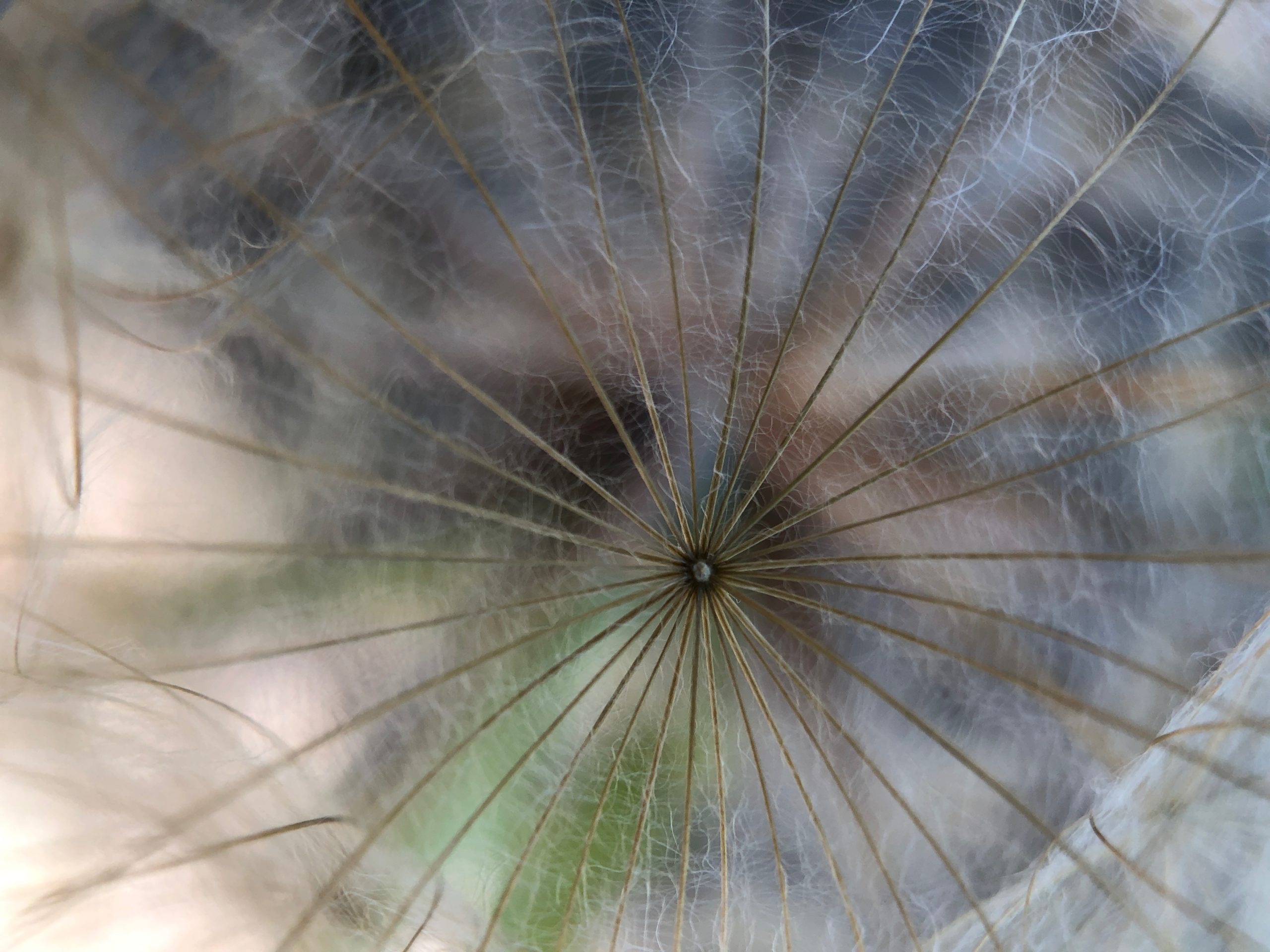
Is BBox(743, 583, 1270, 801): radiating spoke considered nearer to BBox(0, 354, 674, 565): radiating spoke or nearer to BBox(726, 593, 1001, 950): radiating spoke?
BBox(726, 593, 1001, 950): radiating spoke

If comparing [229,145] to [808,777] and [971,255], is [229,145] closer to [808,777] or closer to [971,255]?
[971,255]

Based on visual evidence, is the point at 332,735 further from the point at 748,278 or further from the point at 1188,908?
the point at 1188,908

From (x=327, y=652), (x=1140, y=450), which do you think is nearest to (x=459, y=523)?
(x=327, y=652)

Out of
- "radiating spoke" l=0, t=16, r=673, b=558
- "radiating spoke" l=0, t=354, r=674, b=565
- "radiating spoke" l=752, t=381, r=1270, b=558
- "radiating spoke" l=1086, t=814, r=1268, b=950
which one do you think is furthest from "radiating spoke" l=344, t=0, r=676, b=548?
"radiating spoke" l=1086, t=814, r=1268, b=950

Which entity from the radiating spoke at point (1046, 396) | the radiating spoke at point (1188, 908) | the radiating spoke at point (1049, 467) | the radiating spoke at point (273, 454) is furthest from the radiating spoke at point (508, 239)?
the radiating spoke at point (1188, 908)

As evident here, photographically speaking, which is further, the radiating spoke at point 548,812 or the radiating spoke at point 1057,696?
the radiating spoke at point 548,812

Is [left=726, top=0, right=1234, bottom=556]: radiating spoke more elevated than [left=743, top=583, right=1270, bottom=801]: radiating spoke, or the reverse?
[left=726, top=0, right=1234, bottom=556]: radiating spoke

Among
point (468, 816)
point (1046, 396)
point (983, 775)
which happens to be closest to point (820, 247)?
point (1046, 396)

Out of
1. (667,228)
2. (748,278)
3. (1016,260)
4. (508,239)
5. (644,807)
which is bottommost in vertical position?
(644,807)

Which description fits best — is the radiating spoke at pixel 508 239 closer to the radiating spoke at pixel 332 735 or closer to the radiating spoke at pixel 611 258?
the radiating spoke at pixel 611 258

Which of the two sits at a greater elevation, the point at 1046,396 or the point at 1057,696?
the point at 1046,396

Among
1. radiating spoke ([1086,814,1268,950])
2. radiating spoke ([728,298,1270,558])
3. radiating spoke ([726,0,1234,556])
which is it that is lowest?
radiating spoke ([1086,814,1268,950])

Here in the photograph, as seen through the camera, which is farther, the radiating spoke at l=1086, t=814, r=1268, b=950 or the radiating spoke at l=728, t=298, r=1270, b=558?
the radiating spoke at l=728, t=298, r=1270, b=558

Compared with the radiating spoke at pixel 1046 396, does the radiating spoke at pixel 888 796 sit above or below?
below
